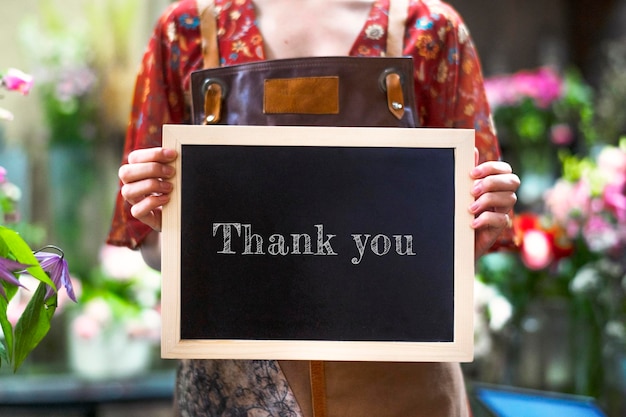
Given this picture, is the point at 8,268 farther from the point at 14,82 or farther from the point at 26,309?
the point at 14,82

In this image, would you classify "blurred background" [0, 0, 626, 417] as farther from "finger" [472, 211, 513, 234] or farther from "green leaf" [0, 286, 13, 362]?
"finger" [472, 211, 513, 234]

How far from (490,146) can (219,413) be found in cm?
52

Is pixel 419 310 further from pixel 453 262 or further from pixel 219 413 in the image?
pixel 219 413

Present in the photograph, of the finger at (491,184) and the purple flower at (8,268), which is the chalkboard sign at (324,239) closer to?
the finger at (491,184)

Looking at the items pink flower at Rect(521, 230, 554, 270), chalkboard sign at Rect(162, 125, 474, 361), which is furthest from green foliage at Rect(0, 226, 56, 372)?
pink flower at Rect(521, 230, 554, 270)

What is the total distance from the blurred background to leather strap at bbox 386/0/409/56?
62 cm

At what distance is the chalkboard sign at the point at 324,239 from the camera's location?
3.15ft

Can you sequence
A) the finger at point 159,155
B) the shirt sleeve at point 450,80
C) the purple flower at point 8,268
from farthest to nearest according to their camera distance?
the shirt sleeve at point 450,80
the finger at point 159,155
the purple flower at point 8,268

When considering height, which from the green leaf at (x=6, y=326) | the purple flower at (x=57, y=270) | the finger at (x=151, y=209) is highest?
the finger at (x=151, y=209)

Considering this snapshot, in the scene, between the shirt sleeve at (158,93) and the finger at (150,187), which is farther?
the shirt sleeve at (158,93)

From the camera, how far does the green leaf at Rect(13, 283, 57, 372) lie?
32.8 inches

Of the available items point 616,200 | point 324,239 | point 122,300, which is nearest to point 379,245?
point 324,239

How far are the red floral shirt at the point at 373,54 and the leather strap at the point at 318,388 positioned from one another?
1.04ft

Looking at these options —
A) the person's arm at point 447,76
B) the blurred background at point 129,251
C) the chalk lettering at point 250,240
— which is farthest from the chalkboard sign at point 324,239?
the blurred background at point 129,251
